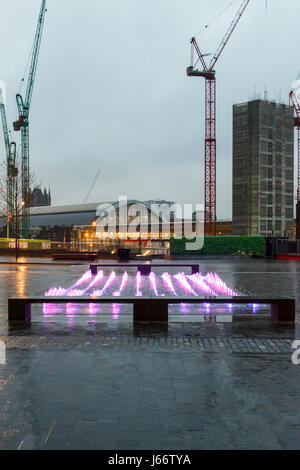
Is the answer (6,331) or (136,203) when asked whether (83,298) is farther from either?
(136,203)

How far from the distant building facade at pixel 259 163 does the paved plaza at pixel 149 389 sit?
93.1 m

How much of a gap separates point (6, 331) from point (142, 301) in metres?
3.07

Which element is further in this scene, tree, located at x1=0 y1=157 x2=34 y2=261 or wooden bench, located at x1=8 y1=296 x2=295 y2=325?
tree, located at x1=0 y1=157 x2=34 y2=261

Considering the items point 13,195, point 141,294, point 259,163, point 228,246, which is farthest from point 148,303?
point 259,163

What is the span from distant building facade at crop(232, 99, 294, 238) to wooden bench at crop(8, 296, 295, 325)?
91.2 m

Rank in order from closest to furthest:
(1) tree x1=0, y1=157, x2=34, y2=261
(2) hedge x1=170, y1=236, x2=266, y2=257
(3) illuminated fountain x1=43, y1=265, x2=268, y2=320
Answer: (3) illuminated fountain x1=43, y1=265, x2=268, y2=320 < (1) tree x1=0, y1=157, x2=34, y2=261 < (2) hedge x1=170, y1=236, x2=266, y2=257

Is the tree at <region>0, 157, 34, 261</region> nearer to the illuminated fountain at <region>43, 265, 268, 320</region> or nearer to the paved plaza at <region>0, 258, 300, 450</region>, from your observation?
the illuminated fountain at <region>43, 265, 268, 320</region>

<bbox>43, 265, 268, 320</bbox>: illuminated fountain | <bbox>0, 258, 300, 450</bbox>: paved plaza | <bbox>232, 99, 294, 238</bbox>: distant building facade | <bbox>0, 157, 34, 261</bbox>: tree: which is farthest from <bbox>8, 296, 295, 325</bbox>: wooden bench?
<bbox>232, 99, 294, 238</bbox>: distant building facade

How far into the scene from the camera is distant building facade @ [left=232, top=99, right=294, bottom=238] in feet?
322

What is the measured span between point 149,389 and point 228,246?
132 feet

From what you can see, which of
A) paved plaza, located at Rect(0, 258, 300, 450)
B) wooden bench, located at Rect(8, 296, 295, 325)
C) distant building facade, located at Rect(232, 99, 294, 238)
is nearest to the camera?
paved plaza, located at Rect(0, 258, 300, 450)

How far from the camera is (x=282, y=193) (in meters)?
106

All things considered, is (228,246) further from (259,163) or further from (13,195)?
(259,163)

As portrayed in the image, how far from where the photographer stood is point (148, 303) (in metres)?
10.2
